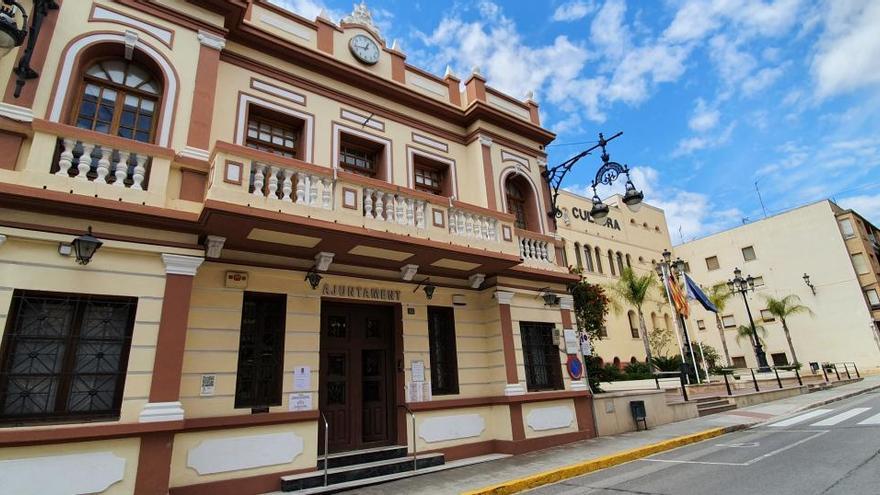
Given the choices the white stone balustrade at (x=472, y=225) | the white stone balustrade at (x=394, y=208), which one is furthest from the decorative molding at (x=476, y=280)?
the white stone balustrade at (x=394, y=208)

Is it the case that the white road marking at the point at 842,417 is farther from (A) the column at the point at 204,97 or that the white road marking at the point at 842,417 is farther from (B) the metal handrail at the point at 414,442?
(A) the column at the point at 204,97

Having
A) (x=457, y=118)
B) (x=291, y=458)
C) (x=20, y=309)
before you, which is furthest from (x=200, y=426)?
(x=457, y=118)

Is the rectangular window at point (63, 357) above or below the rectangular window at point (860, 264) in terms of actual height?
below

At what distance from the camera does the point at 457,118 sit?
12562 mm

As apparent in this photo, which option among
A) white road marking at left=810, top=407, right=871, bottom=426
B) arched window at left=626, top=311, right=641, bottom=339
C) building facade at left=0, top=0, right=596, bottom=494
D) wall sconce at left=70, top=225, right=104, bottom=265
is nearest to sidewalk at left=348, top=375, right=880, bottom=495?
building facade at left=0, top=0, right=596, bottom=494

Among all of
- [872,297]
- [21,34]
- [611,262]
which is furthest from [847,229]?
[21,34]

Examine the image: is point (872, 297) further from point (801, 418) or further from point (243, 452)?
point (243, 452)

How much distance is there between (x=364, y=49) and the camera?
1138 centimetres

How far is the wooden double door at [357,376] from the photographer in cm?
889

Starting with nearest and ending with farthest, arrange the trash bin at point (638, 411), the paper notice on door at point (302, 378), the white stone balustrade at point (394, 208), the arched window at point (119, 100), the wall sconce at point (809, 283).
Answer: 1. the arched window at point (119, 100)
2. the paper notice on door at point (302, 378)
3. the white stone balustrade at point (394, 208)
4. the trash bin at point (638, 411)
5. the wall sconce at point (809, 283)

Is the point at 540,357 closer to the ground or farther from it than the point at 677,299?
closer to the ground

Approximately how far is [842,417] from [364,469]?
44.1ft

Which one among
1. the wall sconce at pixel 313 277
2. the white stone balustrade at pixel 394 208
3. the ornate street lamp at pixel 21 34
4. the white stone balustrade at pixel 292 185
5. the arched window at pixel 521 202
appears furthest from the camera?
the arched window at pixel 521 202

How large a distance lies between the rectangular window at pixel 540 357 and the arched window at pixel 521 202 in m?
2.94
